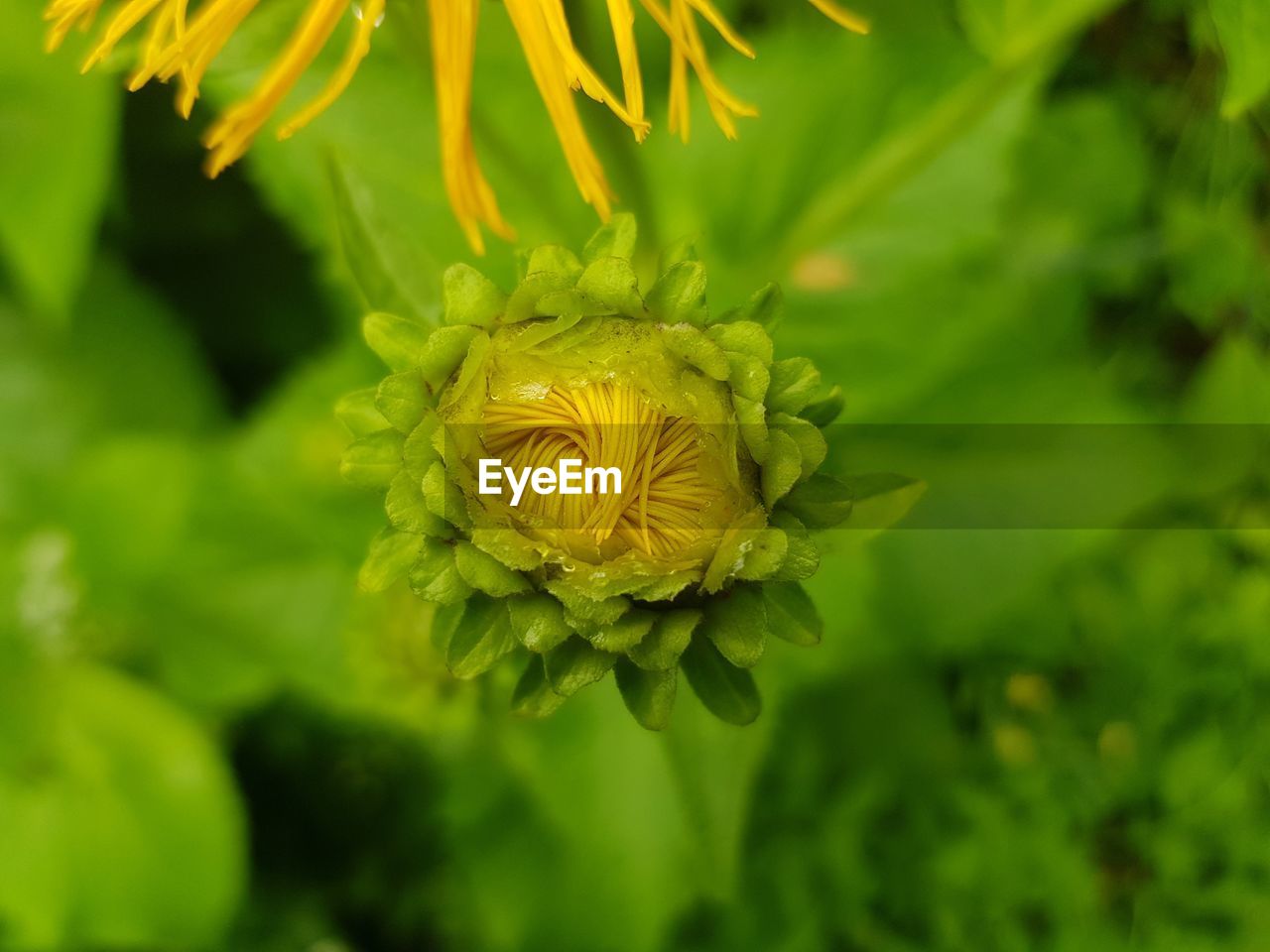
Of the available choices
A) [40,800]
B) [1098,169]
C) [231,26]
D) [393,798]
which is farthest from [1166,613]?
[40,800]

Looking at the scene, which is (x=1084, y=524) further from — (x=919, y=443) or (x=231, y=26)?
(x=231, y=26)

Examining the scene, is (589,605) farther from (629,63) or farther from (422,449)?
(629,63)

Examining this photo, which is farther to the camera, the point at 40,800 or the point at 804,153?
the point at 40,800

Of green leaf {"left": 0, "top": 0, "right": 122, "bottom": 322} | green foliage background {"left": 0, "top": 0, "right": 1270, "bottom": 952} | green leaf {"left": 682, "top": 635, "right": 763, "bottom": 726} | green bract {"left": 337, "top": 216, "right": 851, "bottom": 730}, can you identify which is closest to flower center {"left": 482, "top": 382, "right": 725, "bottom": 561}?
green bract {"left": 337, "top": 216, "right": 851, "bottom": 730}

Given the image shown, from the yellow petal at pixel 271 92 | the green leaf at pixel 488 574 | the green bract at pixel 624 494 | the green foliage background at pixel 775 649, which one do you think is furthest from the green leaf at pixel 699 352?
the green foliage background at pixel 775 649

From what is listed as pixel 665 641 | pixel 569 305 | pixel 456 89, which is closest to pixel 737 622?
pixel 665 641
